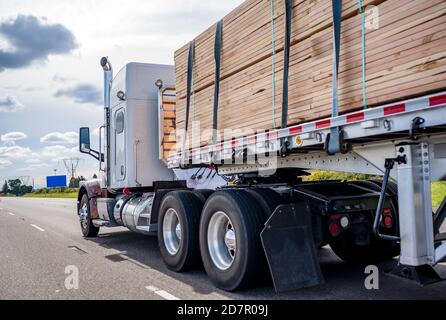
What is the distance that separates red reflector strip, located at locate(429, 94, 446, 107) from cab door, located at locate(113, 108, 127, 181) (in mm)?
6674

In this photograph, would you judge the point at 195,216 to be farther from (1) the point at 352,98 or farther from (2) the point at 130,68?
(2) the point at 130,68

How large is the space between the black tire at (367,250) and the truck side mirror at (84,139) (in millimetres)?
5807

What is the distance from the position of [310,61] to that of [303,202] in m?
1.51

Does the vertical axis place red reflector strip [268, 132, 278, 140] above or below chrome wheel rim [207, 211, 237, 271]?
above

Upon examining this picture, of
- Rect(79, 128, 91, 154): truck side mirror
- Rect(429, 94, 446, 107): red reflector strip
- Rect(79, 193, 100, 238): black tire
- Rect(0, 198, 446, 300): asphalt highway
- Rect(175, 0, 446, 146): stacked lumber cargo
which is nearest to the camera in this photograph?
Rect(429, 94, 446, 107): red reflector strip

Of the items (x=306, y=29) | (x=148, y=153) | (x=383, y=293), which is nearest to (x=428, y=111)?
(x=306, y=29)

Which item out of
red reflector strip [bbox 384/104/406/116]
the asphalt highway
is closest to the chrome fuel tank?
the asphalt highway

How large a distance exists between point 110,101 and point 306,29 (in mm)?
6085

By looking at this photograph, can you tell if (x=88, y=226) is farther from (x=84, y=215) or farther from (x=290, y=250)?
(x=290, y=250)

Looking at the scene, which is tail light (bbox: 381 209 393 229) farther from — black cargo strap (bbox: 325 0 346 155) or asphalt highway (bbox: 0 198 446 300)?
black cargo strap (bbox: 325 0 346 155)

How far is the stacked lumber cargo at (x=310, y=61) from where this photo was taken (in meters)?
3.72

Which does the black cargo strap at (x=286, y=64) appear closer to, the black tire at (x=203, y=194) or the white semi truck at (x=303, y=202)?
the white semi truck at (x=303, y=202)

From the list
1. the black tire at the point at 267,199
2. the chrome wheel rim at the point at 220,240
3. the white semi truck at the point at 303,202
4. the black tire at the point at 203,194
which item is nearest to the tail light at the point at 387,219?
the white semi truck at the point at 303,202

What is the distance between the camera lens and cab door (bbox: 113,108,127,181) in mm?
9461
